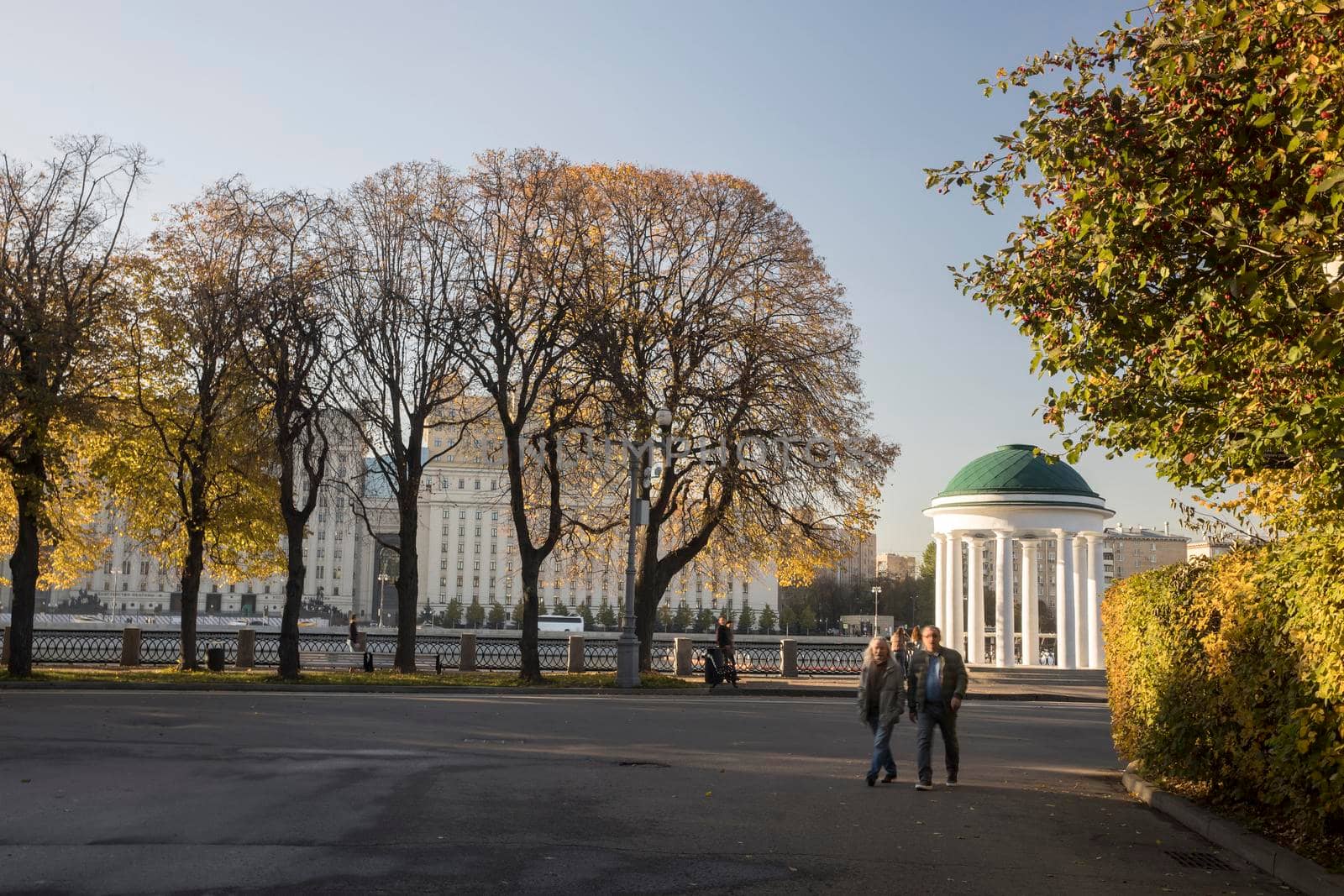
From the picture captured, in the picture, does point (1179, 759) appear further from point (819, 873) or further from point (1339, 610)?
point (819, 873)

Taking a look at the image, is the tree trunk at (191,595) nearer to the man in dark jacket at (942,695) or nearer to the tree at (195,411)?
the tree at (195,411)

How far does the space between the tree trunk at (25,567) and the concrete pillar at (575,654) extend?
48.1 ft

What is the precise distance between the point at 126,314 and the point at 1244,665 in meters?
30.6

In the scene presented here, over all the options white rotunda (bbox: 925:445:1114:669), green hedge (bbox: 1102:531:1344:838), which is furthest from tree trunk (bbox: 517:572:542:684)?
green hedge (bbox: 1102:531:1344:838)

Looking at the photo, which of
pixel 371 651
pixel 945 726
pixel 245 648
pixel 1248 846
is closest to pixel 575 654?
pixel 245 648

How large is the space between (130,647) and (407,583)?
900 cm

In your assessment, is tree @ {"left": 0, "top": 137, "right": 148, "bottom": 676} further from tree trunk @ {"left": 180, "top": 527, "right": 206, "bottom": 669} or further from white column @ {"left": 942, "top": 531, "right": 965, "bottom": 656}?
white column @ {"left": 942, "top": 531, "right": 965, "bottom": 656}

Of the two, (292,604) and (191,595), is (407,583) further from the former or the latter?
(191,595)

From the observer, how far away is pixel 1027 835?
10.4 metres

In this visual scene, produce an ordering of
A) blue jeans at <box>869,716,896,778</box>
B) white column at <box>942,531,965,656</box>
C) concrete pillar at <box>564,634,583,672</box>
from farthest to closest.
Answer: white column at <box>942,531,965,656</box> < concrete pillar at <box>564,634,583,672</box> < blue jeans at <box>869,716,896,778</box>

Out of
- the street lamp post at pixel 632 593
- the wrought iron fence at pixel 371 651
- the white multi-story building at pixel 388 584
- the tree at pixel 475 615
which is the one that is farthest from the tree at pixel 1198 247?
the tree at pixel 475 615

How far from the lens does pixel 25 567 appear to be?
2986cm

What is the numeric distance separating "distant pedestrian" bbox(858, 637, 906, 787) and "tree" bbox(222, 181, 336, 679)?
19611mm

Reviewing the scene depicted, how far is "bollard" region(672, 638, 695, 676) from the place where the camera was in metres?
37.0
